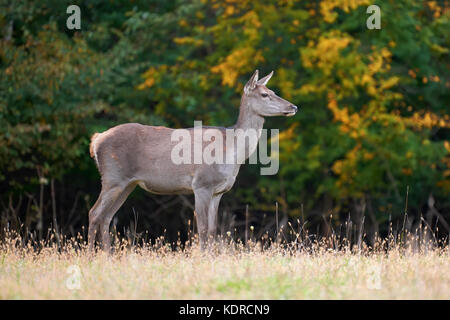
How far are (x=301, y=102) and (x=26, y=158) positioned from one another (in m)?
5.78

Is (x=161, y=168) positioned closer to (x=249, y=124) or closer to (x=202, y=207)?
(x=202, y=207)

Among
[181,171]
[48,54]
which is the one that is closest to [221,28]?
[48,54]

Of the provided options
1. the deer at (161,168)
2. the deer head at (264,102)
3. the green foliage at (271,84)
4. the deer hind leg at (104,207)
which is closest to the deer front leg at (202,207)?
the deer at (161,168)

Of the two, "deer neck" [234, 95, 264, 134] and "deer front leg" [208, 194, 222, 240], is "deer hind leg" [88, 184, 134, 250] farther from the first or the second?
"deer neck" [234, 95, 264, 134]

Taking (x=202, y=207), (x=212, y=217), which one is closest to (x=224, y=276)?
(x=202, y=207)

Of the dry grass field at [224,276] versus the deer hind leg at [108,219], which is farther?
the deer hind leg at [108,219]

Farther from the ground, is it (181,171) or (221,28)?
(221,28)

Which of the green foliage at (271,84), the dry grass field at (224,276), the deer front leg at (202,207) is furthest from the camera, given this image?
the green foliage at (271,84)

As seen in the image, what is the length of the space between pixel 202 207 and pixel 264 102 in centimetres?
149

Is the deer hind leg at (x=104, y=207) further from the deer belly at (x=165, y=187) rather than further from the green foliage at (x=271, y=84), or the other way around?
the green foliage at (x=271, y=84)

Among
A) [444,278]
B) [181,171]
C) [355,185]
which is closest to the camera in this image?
[444,278]

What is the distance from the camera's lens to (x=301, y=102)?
1667 cm

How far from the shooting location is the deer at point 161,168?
9.16 metres

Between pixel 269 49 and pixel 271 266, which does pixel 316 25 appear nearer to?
pixel 269 49
